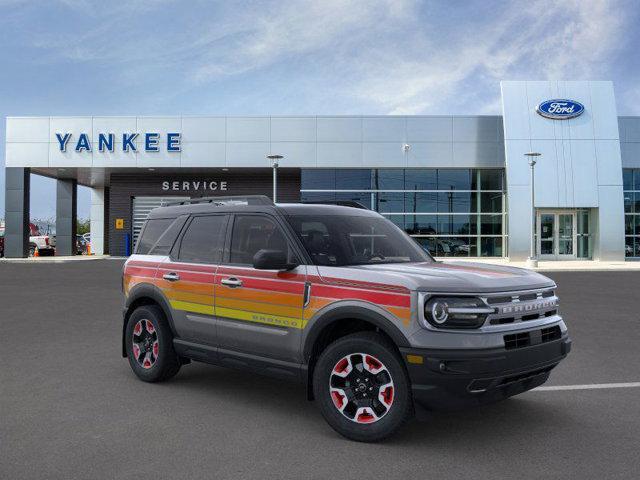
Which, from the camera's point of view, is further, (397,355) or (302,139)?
(302,139)

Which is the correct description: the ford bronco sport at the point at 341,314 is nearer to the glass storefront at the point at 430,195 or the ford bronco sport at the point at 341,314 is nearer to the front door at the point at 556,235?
the glass storefront at the point at 430,195

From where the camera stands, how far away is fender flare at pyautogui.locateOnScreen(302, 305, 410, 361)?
14.1ft

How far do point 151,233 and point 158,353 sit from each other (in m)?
1.36

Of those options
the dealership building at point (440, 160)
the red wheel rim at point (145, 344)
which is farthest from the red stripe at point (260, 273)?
the dealership building at point (440, 160)

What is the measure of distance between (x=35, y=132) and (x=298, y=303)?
32972mm

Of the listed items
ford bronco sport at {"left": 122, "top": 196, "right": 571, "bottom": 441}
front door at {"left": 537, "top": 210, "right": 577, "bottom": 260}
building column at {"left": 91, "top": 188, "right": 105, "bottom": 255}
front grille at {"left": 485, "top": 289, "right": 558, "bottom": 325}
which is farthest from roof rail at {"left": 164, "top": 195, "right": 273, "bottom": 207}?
building column at {"left": 91, "top": 188, "right": 105, "bottom": 255}

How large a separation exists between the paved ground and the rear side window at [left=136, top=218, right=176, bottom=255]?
54.6 inches

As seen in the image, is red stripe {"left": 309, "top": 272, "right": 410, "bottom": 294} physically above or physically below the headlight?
above

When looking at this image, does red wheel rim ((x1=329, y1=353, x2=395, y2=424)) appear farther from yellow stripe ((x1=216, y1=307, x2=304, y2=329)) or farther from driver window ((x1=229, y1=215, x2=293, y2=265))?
driver window ((x1=229, y1=215, x2=293, y2=265))

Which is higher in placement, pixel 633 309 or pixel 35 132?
pixel 35 132

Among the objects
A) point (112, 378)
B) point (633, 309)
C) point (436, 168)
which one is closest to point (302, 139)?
point (436, 168)

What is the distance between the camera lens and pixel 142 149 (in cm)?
3309

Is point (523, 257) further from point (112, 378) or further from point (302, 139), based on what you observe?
point (112, 378)

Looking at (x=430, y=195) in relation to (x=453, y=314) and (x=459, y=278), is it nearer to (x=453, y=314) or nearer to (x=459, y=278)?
(x=459, y=278)
